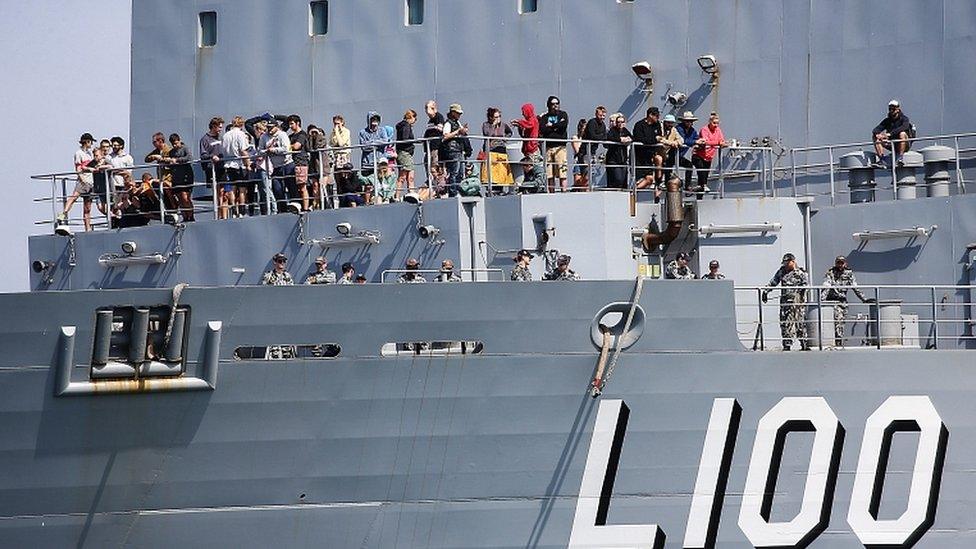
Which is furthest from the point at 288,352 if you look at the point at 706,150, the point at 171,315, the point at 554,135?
the point at 706,150

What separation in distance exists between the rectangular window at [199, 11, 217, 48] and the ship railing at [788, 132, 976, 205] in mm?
7457

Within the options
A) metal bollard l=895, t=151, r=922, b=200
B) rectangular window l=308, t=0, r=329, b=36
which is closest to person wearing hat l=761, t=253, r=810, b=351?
metal bollard l=895, t=151, r=922, b=200

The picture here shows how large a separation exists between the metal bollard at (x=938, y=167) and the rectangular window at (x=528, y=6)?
199 inches

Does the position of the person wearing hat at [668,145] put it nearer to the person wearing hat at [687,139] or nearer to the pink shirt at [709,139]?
the person wearing hat at [687,139]

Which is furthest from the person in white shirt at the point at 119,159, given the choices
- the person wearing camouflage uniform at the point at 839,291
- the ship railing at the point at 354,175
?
the person wearing camouflage uniform at the point at 839,291

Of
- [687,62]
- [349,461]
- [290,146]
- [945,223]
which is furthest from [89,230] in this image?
[945,223]

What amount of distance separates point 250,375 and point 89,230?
16.4 ft

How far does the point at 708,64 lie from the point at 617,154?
206 centimetres

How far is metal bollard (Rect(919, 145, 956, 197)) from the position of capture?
16.5 m

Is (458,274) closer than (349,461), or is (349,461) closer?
(349,461)

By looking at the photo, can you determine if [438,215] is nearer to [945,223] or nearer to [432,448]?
[432,448]

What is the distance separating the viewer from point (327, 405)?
13.9 meters

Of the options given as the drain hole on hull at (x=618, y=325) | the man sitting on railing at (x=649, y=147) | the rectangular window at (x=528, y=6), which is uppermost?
the rectangular window at (x=528, y=6)

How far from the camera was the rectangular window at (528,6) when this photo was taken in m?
19.2
